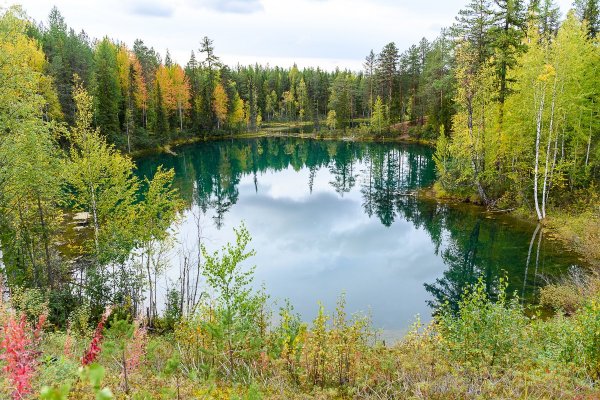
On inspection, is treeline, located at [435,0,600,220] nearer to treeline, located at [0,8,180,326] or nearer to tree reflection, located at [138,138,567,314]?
tree reflection, located at [138,138,567,314]

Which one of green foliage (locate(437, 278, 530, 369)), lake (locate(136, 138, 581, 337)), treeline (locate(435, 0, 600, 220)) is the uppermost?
treeline (locate(435, 0, 600, 220))

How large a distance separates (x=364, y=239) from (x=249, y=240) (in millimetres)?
14924

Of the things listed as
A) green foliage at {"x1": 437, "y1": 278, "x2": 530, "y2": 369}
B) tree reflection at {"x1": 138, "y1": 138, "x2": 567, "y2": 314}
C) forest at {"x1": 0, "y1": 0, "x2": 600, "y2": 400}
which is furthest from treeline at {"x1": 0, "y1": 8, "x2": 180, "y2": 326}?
green foliage at {"x1": 437, "y1": 278, "x2": 530, "y2": 369}

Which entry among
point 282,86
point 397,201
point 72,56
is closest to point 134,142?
point 72,56

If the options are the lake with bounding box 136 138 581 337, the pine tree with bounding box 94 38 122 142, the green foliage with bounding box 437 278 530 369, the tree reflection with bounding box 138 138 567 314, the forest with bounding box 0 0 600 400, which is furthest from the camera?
the pine tree with bounding box 94 38 122 142

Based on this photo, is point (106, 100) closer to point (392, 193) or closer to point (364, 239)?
point (392, 193)

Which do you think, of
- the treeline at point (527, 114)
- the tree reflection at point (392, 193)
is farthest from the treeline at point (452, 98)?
the tree reflection at point (392, 193)

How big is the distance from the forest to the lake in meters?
0.58

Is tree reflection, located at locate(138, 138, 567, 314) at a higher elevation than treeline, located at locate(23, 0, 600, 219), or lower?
lower

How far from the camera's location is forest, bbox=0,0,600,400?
7352 millimetres

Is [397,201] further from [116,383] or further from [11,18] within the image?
[116,383]

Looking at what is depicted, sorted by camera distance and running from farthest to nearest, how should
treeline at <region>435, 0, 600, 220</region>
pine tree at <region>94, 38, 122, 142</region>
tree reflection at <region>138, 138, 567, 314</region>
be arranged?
pine tree at <region>94, 38, 122, 142</region> → treeline at <region>435, 0, 600, 220</region> → tree reflection at <region>138, 138, 567, 314</region>

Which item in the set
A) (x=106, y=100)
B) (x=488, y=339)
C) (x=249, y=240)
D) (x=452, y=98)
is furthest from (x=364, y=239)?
(x=106, y=100)

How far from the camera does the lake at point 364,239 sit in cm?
2006
